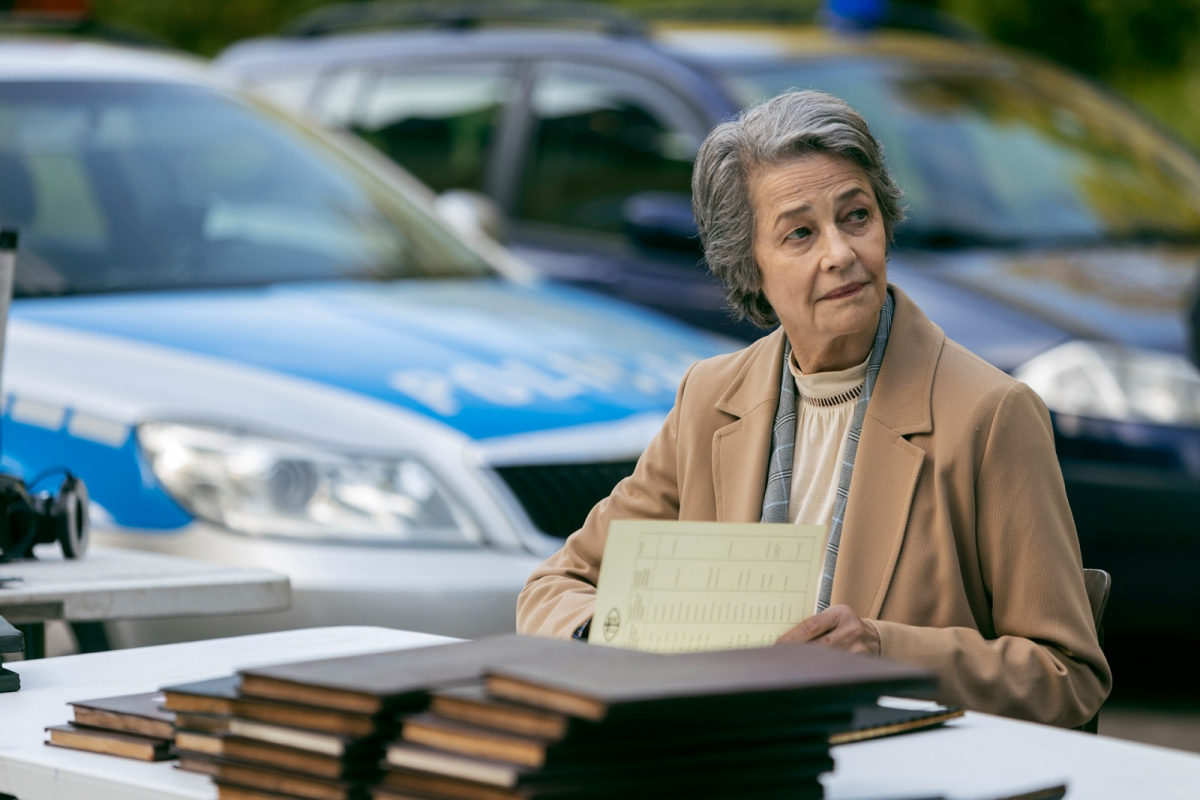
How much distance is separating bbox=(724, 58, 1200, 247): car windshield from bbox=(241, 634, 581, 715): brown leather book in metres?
4.20

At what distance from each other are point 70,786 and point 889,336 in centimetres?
139

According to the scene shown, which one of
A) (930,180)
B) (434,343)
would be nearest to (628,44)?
(930,180)

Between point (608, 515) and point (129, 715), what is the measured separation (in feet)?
3.70

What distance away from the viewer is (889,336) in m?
2.91

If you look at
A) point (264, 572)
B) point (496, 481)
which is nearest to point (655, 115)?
point (496, 481)

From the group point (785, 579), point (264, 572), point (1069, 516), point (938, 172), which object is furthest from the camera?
point (938, 172)

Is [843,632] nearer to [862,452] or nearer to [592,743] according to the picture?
[862,452]

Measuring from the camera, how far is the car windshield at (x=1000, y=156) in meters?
6.20

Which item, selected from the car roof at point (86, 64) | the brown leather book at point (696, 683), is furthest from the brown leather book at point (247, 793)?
the car roof at point (86, 64)

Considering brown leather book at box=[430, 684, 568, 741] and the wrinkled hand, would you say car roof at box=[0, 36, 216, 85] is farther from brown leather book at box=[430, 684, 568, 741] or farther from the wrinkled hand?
brown leather book at box=[430, 684, 568, 741]

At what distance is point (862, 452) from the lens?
2.81 metres

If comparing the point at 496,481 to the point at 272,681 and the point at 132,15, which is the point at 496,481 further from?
the point at 132,15

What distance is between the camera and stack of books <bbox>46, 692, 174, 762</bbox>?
2123 mm

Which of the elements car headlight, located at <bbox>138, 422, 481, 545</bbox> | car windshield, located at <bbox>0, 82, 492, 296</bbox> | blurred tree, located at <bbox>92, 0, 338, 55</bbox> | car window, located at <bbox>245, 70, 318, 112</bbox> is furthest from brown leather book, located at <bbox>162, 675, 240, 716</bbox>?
blurred tree, located at <bbox>92, 0, 338, 55</bbox>
